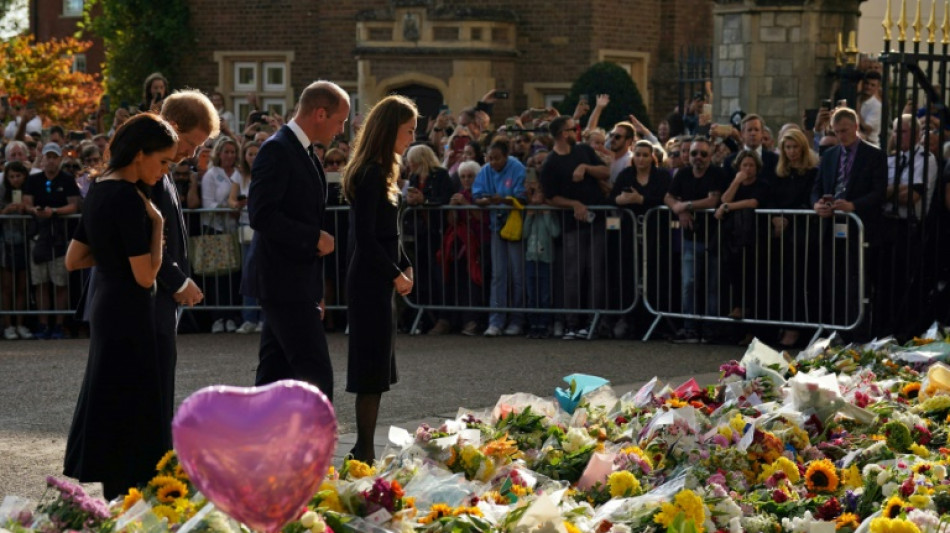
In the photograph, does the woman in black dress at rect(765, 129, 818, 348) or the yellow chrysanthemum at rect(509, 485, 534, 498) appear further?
the woman in black dress at rect(765, 129, 818, 348)

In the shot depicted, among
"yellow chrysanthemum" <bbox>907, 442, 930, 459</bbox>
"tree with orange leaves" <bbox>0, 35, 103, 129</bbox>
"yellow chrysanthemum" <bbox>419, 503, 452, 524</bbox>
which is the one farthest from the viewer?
"tree with orange leaves" <bbox>0, 35, 103, 129</bbox>

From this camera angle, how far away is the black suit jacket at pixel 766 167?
42.8 feet

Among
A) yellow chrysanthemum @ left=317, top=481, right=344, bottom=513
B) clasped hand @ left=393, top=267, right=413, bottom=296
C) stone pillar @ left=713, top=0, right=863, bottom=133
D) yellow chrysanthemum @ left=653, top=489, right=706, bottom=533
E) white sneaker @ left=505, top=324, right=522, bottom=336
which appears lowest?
white sneaker @ left=505, top=324, right=522, bottom=336

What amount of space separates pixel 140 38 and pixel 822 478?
2884cm

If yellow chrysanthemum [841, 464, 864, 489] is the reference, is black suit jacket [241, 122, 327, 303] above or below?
above

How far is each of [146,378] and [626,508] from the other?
1951 millimetres

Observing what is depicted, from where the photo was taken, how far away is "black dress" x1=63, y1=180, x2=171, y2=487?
20.0 feet

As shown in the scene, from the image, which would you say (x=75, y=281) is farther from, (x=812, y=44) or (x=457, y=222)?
(x=812, y=44)

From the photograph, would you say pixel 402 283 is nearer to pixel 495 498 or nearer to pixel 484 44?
pixel 495 498

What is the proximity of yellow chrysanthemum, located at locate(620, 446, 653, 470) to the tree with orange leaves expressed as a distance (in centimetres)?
3289

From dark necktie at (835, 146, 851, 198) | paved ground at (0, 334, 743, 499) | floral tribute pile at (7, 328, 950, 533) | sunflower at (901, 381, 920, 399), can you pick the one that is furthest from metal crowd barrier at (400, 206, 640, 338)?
sunflower at (901, 381, 920, 399)

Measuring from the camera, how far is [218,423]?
3098 millimetres

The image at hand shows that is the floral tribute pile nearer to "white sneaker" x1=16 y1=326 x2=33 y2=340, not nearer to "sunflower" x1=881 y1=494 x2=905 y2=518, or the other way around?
"sunflower" x1=881 y1=494 x2=905 y2=518

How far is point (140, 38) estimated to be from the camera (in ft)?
109
